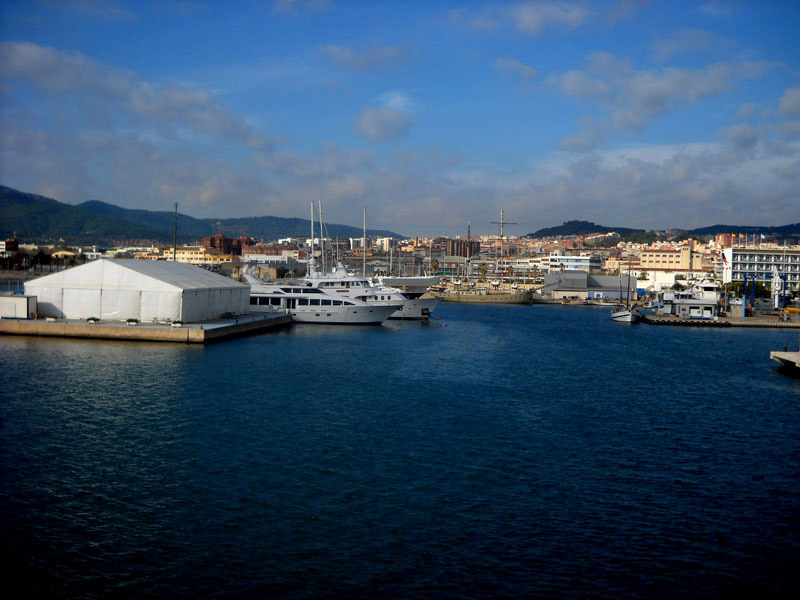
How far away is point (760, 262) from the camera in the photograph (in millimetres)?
68375

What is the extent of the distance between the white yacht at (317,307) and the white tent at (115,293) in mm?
8066

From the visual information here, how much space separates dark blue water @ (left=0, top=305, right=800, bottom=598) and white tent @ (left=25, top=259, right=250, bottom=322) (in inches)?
240

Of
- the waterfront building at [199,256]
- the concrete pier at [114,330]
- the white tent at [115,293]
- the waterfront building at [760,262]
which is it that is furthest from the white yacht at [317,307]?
the waterfront building at [199,256]

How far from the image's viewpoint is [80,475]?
10.2 m

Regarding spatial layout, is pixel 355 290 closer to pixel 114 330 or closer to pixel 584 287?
pixel 114 330

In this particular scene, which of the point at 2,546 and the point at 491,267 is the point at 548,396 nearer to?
the point at 2,546

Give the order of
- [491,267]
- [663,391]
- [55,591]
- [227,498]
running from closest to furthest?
[55,591] < [227,498] < [663,391] < [491,267]

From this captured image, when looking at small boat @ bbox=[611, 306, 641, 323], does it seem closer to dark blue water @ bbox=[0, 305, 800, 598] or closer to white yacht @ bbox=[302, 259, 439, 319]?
white yacht @ bbox=[302, 259, 439, 319]

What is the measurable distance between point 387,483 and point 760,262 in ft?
226

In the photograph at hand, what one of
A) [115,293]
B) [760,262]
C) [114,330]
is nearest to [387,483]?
[114,330]

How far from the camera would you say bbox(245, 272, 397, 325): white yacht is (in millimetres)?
34719

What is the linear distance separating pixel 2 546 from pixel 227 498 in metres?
2.74

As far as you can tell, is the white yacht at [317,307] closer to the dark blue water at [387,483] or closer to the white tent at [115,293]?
the white tent at [115,293]

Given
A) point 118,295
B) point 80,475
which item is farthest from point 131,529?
point 118,295
